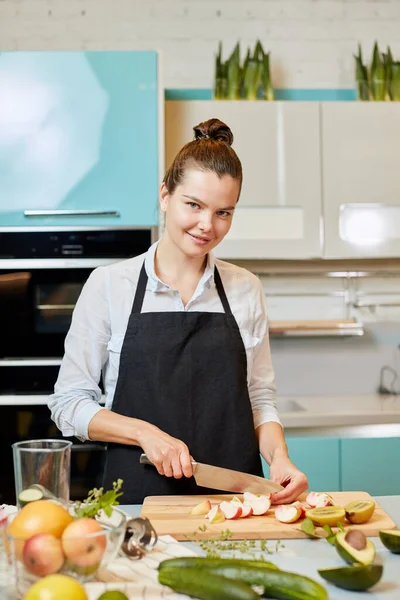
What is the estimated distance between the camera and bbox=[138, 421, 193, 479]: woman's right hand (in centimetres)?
152

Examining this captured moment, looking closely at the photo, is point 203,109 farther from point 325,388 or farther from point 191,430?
point 191,430

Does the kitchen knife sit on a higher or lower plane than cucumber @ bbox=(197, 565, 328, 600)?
higher

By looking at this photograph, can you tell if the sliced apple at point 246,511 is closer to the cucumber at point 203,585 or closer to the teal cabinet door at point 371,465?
the cucumber at point 203,585

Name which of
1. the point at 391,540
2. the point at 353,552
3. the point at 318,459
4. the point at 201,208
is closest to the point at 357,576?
the point at 353,552

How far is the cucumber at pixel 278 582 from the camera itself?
103 centimetres

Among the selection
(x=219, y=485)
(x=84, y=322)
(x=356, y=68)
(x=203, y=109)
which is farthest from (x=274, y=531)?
(x=356, y=68)

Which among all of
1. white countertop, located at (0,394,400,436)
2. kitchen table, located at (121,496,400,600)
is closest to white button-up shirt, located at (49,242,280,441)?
kitchen table, located at (121,496,400,600)

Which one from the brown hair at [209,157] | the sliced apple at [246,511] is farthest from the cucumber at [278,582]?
the brown hair at [209,157]

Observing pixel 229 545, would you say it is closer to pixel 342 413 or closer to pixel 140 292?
pixel 140 292

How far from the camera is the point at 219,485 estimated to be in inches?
63.0

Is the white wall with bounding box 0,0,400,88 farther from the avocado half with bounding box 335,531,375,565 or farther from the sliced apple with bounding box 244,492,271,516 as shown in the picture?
the avocado half with bounding box 335,531,375,565

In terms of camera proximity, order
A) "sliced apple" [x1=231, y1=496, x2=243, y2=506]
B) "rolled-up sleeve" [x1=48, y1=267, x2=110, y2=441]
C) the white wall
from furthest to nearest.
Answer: the white wall → "rolled-up sleeve" [x1=48, y1=267, x2=110, y2=441] → "sliced apple" [x1=231, y1=496, x2=243, y2=506]

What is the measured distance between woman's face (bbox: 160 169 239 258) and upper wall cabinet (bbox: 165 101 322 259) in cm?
142

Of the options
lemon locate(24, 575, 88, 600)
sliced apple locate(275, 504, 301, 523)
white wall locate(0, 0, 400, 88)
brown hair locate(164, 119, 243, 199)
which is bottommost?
sliced apple locate(275, 504, 301, 523)
